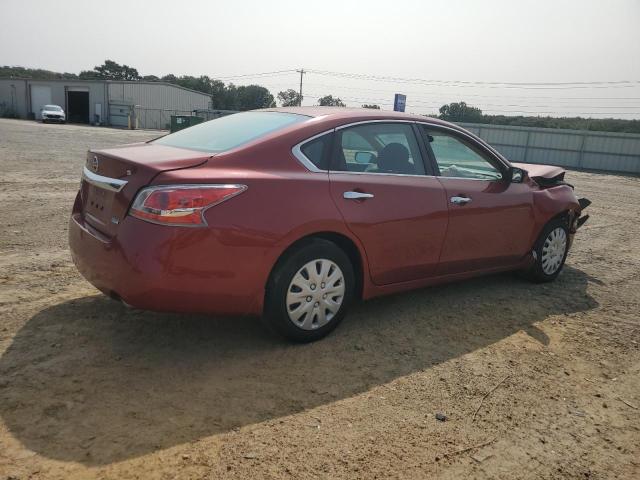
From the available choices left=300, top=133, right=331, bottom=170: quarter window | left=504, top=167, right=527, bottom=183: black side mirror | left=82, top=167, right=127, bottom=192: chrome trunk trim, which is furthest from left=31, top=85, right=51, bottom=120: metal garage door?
left=300, top=133, right=331, bottom=170: quarter window

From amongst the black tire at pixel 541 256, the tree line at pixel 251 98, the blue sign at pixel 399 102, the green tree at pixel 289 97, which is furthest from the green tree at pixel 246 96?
the black tire at pixel 541 256

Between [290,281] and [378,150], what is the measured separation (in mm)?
1330

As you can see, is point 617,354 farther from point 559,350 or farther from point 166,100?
point 166,100

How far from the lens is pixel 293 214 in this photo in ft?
11.0

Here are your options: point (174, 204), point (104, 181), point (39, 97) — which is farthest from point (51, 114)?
point (174, 204)

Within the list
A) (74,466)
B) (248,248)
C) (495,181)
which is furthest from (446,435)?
(495,181)

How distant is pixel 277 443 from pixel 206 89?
303 ft

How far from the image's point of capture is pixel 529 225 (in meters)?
5.05

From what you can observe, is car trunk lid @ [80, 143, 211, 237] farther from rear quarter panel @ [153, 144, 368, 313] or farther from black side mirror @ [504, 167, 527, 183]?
black side mirror @ [504, 167, 527, 183]

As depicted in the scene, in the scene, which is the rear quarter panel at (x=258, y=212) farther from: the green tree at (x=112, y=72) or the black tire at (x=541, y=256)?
the green tree at (x=112, y=72)

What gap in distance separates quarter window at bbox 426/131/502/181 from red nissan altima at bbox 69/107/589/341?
0.04 ft

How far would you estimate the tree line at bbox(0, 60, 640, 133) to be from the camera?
162 feet

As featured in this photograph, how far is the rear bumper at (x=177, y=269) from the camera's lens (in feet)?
9.82

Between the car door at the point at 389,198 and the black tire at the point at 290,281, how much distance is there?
23 centimetres
